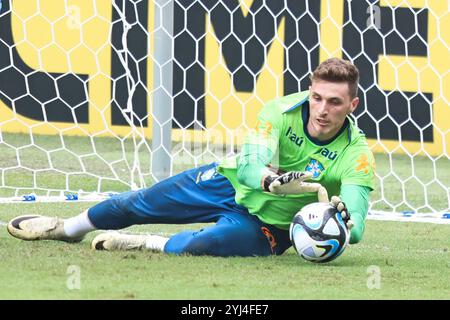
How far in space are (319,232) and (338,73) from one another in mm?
767

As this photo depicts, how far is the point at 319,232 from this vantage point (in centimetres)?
520

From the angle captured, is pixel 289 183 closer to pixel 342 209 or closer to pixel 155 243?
pixel 342 209

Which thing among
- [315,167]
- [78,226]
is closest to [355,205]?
[315,167]

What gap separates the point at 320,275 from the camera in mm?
5113

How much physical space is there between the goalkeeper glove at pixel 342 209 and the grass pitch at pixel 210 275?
231 mm

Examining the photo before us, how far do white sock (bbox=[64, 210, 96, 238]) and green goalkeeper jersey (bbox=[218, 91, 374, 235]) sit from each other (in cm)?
82

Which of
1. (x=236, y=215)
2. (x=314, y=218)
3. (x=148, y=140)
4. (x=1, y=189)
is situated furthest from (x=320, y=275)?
(x=148, y=140)

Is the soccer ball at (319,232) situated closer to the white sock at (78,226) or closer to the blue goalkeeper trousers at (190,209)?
the blue goalkeeper trousers at (190,209)

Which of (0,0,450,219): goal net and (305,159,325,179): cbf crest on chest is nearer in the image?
(305,159,325,179): cbf crest on chest

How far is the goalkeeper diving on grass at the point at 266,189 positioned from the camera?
17.6ft

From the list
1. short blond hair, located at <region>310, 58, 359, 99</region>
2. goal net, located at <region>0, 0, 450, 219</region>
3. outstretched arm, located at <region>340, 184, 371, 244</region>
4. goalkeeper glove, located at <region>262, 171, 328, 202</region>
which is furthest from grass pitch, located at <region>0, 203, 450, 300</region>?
goal net, located at <region>0, 0, 450, 219</region>

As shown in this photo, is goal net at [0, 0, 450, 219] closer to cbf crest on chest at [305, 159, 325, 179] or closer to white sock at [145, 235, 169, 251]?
white sock at [145, 235, 169, 251]

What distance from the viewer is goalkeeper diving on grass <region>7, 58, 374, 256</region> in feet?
17.6

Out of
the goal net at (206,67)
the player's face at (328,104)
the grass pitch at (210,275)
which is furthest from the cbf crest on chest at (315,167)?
the goal net at (206,67)
